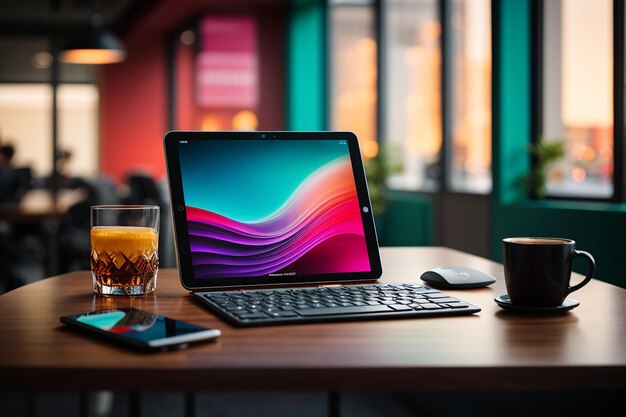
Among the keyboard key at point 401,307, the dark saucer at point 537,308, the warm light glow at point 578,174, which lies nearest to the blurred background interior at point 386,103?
the warm light glow at point 578,174

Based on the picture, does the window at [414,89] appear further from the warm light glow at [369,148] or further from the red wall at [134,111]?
the red wall at [134,111]

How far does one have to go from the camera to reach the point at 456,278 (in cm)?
127

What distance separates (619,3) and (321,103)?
4868 mm

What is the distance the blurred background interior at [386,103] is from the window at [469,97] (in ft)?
0.05

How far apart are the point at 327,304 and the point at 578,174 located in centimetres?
308

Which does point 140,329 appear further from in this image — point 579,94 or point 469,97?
point 469,97

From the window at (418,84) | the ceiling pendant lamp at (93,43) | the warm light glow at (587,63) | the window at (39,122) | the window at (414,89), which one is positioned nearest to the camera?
the warm light glow at (587,63)

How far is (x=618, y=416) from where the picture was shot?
1943mm

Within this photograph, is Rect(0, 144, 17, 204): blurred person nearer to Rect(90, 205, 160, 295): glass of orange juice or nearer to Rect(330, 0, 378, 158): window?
Rect(330, 0, 378, 158): window

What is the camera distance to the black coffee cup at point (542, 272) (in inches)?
40.7

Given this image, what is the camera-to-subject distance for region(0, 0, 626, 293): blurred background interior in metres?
3.71

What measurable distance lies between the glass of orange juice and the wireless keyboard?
11cm

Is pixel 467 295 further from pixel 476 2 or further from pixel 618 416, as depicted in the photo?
pixel 476 2

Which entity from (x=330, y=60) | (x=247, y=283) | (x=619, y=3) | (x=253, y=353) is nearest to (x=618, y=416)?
(x=247, y=283)
